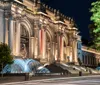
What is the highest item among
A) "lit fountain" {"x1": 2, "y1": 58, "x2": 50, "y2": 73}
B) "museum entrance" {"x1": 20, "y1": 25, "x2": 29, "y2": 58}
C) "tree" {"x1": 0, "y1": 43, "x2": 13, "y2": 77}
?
"museum entrance" {"x1": 20, "y1": 25, "x2": 29, "y2": 58}

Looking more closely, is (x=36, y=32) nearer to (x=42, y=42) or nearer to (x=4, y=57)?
(x=42, y=42)

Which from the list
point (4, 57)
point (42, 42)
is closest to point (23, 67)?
point (4, 57)

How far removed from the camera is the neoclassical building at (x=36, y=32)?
220ft

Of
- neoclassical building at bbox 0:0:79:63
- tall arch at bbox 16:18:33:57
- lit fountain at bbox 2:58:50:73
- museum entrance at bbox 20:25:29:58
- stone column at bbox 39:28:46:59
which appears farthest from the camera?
stone column at bbox 39:28:46:59

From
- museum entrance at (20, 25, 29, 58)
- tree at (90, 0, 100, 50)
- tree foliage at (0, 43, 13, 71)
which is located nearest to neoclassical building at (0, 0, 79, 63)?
museum entrance at (20, 25, 29, 58)

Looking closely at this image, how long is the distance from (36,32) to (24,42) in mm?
4558

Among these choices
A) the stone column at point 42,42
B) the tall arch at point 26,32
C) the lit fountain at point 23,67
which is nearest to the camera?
the lit fountain at point 23,67

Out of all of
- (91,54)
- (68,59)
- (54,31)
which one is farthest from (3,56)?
(91,54)

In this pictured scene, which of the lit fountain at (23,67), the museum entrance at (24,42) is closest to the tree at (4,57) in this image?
the lit fountain at (23,67)

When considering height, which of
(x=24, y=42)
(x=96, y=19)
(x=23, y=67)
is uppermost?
(x=96, y=19)

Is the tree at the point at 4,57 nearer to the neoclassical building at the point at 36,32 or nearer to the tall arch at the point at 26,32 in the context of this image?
the neoclassical building at the point at 36,32

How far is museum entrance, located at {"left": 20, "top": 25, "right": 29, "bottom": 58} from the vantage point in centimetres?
7631

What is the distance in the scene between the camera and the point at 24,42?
77.5m

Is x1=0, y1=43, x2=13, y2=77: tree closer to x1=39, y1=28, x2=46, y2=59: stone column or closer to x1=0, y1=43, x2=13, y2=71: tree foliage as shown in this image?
x1=0, y1=43, x2=13, y2=71: tree foliage
